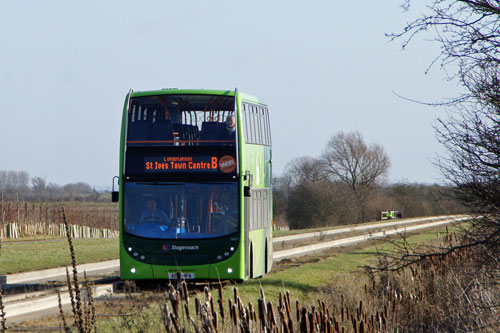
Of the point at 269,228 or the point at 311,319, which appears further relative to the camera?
the point at 269,228

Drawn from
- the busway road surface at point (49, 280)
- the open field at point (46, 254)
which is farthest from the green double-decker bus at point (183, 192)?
the open field at point (46, 254)

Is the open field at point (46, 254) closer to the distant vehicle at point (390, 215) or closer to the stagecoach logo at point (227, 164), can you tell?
the stagecoach logo at point (227, 164)

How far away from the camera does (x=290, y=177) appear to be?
95.6m

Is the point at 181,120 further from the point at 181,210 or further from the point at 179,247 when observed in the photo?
the point at 179,247

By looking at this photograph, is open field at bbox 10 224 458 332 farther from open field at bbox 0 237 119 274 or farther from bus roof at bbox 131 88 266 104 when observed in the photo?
open field at bbox 0 237 119 274

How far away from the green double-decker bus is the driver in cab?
2cm

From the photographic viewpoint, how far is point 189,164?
1677 centimetres

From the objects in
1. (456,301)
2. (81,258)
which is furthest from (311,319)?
(81,258)

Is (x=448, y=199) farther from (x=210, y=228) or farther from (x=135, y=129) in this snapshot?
(x=135, y=129)

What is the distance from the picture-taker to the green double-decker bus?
1664 centimetres

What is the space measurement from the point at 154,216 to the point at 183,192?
2.81 ft

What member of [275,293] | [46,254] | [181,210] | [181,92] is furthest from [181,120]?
[46,254]

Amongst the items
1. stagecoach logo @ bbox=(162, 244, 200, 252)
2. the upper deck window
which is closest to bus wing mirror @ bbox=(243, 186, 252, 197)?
the upper deck window

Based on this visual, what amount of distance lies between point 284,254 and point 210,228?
45.2 ft
